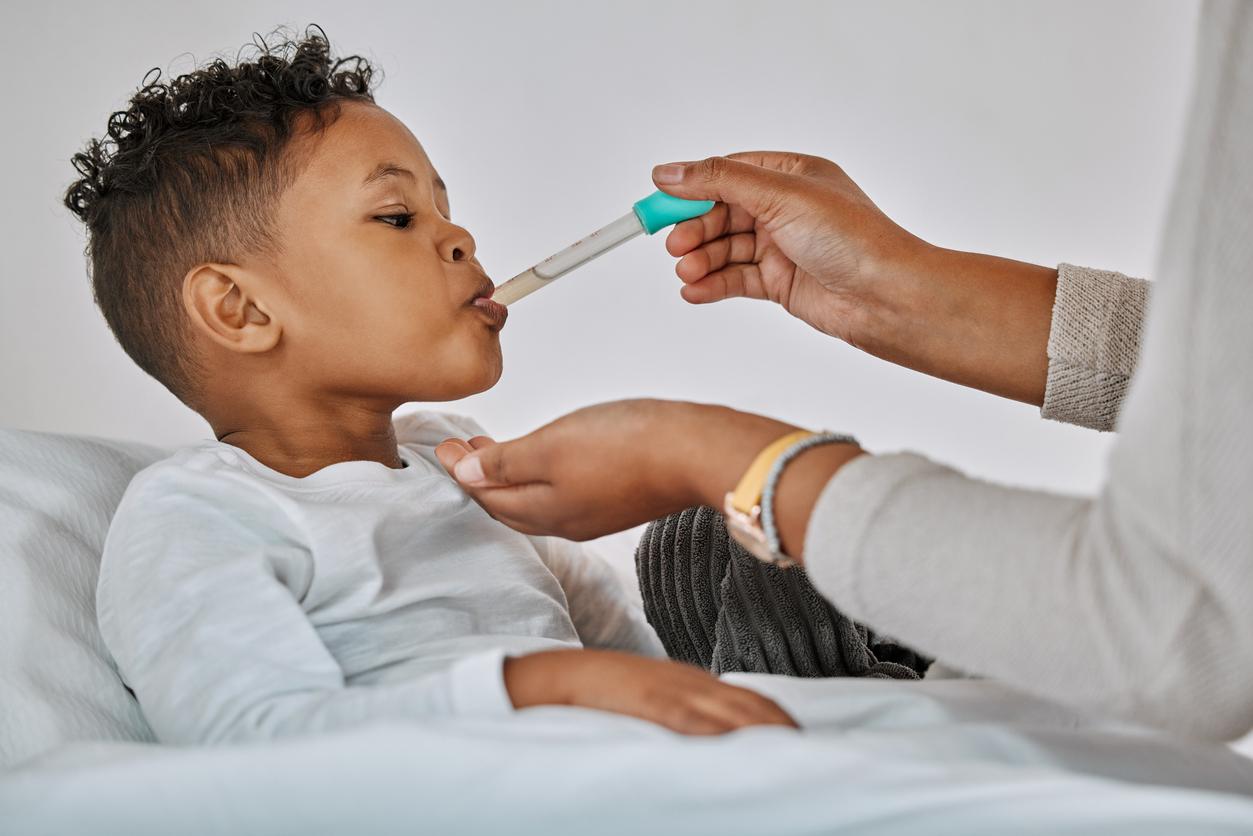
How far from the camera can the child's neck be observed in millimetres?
1221

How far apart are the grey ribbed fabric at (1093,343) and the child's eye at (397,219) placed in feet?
2.19

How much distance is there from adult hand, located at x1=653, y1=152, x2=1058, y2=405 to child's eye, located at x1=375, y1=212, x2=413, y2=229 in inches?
10.5

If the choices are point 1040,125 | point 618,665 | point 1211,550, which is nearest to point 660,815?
point 618,665

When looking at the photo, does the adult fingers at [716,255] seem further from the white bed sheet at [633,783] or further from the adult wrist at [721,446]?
the white bed sheet at [633,783]

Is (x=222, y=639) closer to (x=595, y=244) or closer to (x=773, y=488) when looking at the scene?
(x=773, y=488)

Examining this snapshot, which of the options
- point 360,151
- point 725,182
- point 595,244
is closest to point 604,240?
point 595,244

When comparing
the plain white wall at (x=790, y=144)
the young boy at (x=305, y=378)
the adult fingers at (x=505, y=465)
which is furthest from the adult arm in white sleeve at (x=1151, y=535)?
the plain white wall at (x=790, y=144)

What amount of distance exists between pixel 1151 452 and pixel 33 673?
0.87m

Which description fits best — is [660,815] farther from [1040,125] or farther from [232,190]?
[1040,125]

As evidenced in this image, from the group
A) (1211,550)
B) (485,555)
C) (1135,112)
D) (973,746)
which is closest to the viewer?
(1211,550)

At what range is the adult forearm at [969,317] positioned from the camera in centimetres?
121

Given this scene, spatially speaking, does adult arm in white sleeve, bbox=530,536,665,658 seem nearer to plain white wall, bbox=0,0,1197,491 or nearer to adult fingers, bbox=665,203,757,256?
adult fingers, bbox=665,203,757,256

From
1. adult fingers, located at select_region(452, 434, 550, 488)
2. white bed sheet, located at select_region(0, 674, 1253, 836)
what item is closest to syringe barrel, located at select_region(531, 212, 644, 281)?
adult fingers, located at select_region(452, 434, 550, 488)

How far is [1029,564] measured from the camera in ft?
2.14
